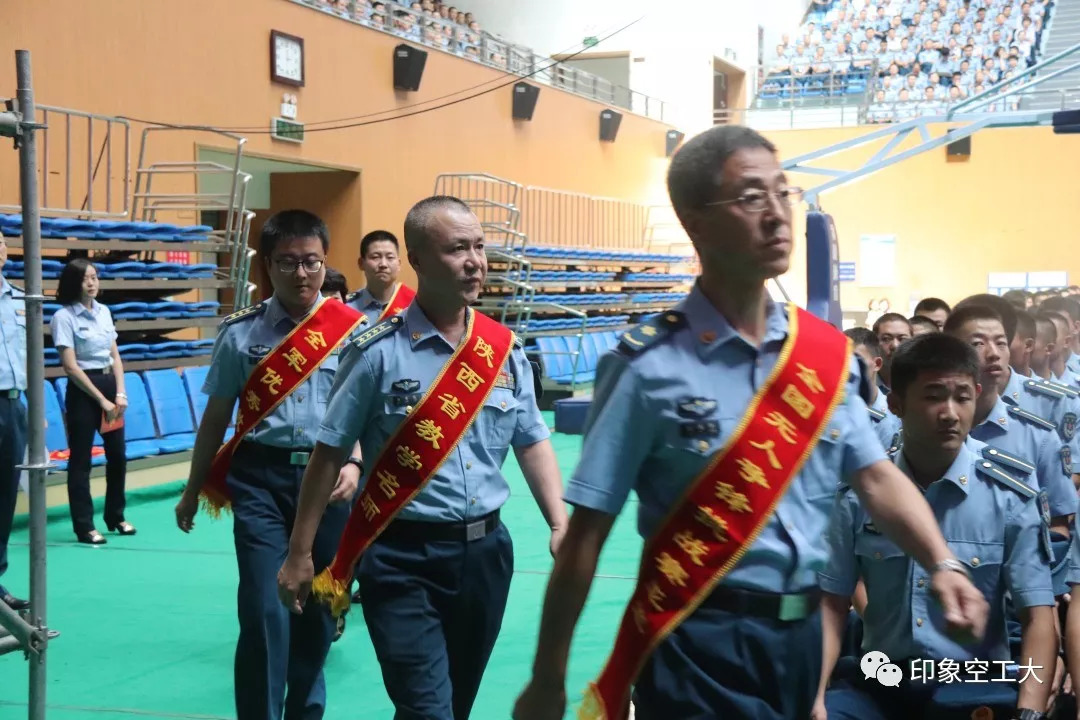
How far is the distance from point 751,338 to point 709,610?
→ 1.55ft

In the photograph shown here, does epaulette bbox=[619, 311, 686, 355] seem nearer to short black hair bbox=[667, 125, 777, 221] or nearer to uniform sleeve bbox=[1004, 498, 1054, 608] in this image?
short black hair bbox=[667, 125, 777, 221]

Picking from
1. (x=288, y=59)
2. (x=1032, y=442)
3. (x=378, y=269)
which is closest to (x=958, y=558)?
(x=1032, y=442)

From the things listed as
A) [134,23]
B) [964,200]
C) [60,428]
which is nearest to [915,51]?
[964,200]

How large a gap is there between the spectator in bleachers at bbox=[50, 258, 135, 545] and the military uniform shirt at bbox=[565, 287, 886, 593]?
6272 millimetres

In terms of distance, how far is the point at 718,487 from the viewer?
2043 millimetres

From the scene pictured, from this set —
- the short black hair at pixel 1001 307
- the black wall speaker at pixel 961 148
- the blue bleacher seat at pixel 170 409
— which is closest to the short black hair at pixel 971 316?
the short black hair at pixel 1001 307

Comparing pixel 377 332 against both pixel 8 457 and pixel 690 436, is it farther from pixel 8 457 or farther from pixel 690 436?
pixel 8 457

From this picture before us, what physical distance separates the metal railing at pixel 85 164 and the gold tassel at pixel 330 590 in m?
7.39

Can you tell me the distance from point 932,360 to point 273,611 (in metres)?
2.11

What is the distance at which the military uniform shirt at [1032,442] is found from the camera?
3691mm

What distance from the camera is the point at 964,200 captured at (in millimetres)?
23812

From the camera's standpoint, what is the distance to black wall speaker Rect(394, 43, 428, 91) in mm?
15508

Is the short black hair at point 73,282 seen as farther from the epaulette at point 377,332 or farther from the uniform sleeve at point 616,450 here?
the uniform sleeve at point 616,450

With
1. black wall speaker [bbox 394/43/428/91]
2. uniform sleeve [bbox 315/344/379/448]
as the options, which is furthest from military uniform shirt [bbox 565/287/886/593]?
black wall speaker [bbox 394/43/428/91]
